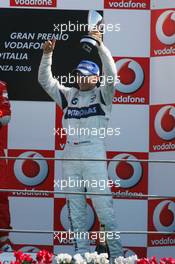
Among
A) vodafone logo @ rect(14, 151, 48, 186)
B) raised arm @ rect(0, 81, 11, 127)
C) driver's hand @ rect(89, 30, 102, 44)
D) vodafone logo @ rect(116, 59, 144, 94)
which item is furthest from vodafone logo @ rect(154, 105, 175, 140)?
raised arm @ rect(0, 81, 11, 127)

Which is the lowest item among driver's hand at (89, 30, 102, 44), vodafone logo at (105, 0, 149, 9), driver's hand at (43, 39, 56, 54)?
driver's hand at (43, 39, 56, 54)

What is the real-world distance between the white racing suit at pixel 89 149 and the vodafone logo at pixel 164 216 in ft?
0.93

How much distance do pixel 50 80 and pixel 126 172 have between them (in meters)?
0.70

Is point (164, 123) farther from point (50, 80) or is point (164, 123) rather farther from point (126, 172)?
point (50, 80)

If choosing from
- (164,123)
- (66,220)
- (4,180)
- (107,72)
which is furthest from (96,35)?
(66,220)

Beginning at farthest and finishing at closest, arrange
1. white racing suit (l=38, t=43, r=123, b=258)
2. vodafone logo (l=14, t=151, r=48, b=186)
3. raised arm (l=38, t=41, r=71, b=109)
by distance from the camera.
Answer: vodafone logo (l=14, t=151, r=48, b=186), raised arm (l=38, t=41, r=71, b=109), white racing suit (l=38, t=43, r=123, b=258)

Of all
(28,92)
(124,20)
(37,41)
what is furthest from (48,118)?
(124,20)

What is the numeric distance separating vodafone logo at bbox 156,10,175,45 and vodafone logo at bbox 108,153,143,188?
29.0 inches

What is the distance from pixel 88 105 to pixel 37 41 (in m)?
0.50

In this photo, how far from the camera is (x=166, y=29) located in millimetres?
4129

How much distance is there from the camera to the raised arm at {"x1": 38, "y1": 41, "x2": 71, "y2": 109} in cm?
411

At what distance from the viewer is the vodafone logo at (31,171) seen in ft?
13.9

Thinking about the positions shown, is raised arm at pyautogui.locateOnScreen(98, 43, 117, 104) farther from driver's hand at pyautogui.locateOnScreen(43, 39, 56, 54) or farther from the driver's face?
driver's hand at pyautogui.locateOnScreen(43, 39, 56, 54)

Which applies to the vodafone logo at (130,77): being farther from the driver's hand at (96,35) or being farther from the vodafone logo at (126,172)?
the vodafone logo at (126,172)
